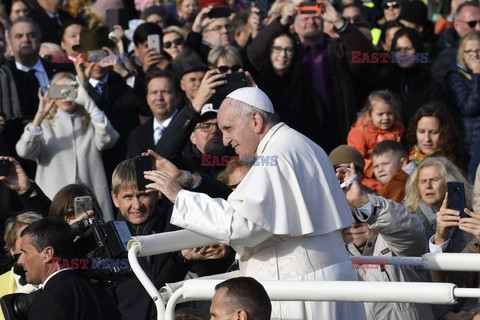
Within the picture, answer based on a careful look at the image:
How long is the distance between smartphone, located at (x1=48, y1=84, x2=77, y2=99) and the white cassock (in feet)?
14.4

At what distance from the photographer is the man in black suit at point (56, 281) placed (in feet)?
20.4

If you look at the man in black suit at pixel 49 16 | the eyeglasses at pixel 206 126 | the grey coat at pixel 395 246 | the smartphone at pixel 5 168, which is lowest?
the grey coat at pixel 395 246

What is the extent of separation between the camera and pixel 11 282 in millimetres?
7582

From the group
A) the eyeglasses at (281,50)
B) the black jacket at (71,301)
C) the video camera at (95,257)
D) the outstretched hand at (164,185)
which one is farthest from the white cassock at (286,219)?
the eyeglasses at (281,50)

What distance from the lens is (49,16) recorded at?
14008 millimetres

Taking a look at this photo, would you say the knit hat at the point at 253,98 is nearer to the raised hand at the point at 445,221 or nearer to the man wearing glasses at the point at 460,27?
the raised hand at the point at 445,221

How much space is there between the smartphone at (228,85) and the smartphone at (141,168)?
5.22ft

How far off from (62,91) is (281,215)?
16.0 feet

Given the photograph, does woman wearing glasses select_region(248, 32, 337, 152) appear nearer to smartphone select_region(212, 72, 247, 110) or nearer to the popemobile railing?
smartphone select_region(212, 72, 247, 110)

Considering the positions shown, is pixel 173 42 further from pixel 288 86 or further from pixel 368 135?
pixel 368 135

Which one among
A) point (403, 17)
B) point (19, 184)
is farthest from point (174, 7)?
point (19, 184)

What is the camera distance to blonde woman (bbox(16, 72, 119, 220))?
10.5 metres

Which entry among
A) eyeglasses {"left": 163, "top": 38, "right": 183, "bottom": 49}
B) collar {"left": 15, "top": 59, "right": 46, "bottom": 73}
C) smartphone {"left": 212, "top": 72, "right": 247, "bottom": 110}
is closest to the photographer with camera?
smartphone {"left": 212, "top": 72, "right": 247, "bottom": 110}

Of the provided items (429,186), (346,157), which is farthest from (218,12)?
(429,186)
